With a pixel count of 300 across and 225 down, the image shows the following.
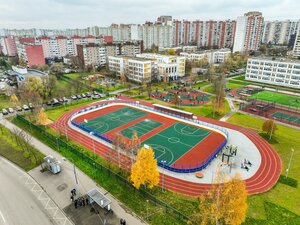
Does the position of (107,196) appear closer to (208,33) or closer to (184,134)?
(184,134)

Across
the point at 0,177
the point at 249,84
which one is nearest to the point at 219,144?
the point at 0,177

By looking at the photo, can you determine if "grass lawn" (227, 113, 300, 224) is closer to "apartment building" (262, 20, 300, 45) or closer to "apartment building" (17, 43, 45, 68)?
"apartment building" (17, 43, 45, 68)

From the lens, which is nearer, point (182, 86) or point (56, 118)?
point (56, 118)

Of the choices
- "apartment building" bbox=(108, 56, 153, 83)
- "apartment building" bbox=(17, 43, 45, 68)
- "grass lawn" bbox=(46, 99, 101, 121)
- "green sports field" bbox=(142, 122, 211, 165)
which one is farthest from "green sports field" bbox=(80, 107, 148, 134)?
"apartment building" bbox=(17, 43, 45, 68)

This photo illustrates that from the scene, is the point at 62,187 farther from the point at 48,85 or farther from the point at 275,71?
the point at 275,71

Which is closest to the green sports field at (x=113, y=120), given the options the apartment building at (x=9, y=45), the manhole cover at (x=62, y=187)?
the manhole cover at (x=62, y=187)

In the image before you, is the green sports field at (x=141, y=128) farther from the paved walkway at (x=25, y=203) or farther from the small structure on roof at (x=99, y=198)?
the paved walkway at (x=25, y=203)
